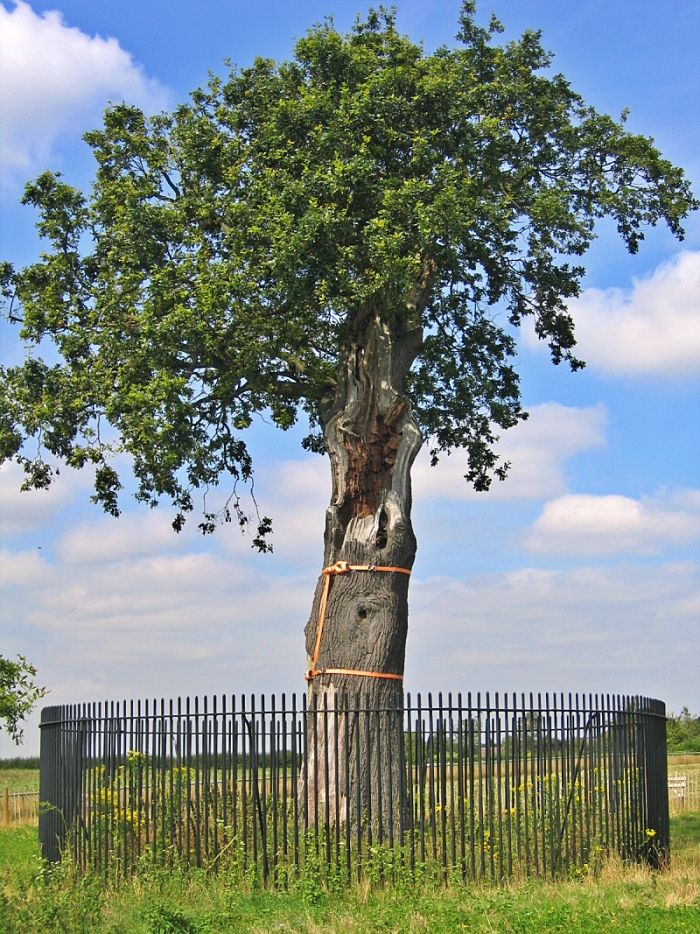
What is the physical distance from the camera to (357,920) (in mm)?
10641

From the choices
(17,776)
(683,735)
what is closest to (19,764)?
(17,776)

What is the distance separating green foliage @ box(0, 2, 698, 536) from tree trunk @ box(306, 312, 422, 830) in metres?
0.72

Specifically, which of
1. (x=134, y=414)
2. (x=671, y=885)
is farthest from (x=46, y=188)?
(x=671, y=885)

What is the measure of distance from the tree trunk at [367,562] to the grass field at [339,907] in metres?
1.59

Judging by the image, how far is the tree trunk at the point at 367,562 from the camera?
1334cm

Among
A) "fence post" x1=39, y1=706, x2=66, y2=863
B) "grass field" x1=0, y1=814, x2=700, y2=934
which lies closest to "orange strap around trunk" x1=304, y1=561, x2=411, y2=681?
"grass field" x1=0, y1=814, x2=700, y2=934

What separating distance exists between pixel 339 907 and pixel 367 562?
16.5 feet

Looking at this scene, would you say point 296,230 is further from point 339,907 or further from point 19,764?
point 19,764

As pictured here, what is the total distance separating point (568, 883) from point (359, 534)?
533cm

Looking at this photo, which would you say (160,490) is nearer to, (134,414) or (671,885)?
(134,414)

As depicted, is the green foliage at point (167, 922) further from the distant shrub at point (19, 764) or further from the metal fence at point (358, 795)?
the distant shrub at point (19, 764)

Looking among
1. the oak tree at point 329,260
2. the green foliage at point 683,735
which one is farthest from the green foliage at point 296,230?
the green foliage at point 683,735

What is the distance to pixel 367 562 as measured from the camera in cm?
1520

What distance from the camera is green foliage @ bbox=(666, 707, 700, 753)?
51500 mm
